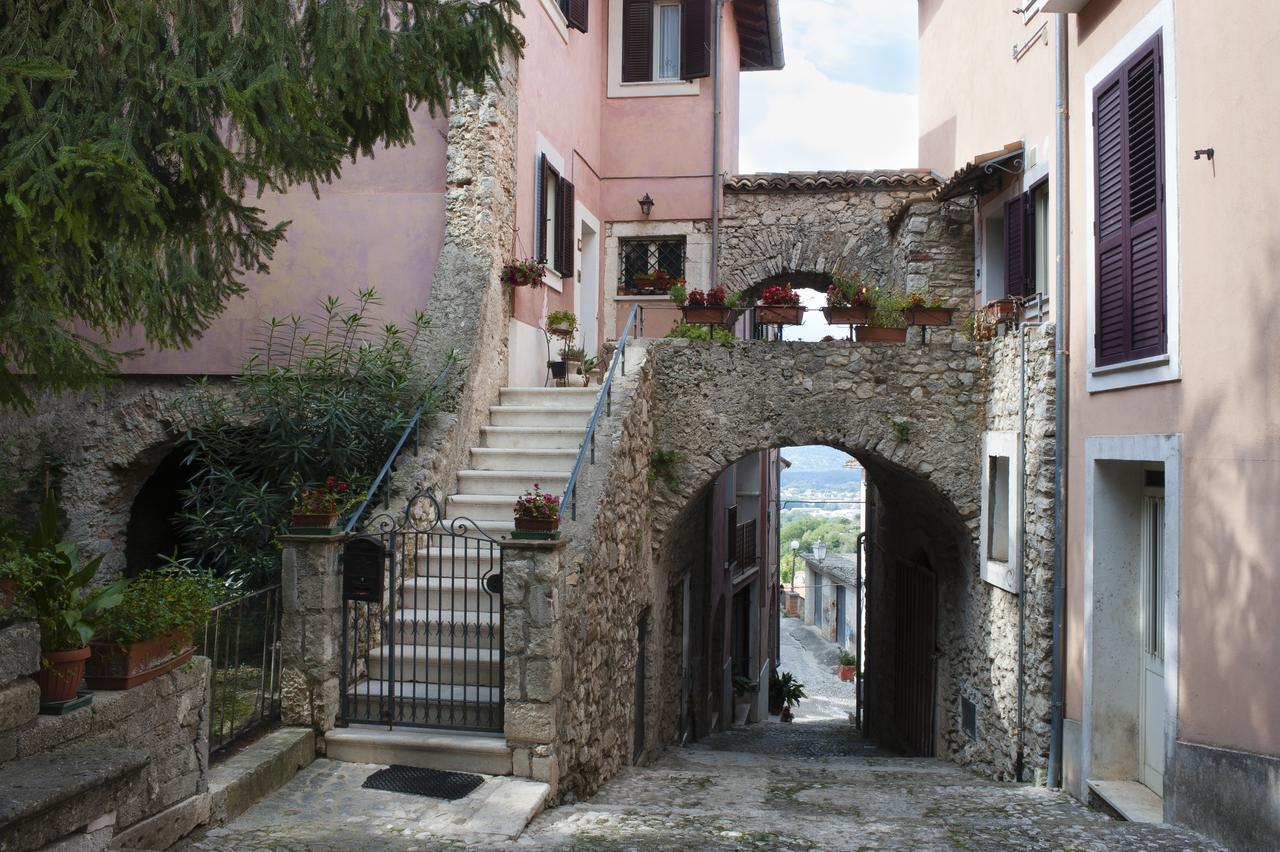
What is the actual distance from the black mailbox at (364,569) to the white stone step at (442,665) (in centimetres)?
42

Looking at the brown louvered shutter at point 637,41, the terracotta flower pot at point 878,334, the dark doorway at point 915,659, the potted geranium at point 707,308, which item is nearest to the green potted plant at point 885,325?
the terracotta flower pot at point 878,334

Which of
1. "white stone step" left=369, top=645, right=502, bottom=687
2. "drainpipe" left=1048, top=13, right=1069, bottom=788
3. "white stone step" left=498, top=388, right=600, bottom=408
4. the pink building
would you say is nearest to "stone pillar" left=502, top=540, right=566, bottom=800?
"white stone step" left=369, top=645, right=502, bottom=687

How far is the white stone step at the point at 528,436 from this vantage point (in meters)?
8.91

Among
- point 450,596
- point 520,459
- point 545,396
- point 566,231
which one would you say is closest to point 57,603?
point 450,596

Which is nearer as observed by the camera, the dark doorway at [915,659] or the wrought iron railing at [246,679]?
the wrought iron railing at [246,679]

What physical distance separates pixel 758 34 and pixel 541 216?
7.91 meters

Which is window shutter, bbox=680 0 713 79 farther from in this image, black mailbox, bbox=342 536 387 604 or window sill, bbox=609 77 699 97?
black mailbox, bbox=342 536 387 604

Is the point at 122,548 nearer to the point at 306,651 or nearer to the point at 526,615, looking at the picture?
the point at 306,651

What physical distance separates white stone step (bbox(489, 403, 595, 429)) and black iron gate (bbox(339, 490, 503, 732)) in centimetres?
210

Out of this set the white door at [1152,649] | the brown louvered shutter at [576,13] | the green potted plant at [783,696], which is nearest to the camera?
the white door at [1152,649]

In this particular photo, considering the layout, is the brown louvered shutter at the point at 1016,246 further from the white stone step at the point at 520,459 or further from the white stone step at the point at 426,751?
the white stone step at the point at 426,751

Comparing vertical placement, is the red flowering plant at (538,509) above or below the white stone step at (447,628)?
above

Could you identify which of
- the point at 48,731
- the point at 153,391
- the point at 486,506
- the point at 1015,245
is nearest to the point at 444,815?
the point at 48,731

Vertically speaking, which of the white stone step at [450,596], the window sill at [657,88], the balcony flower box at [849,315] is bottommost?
the white stone step at [450,596]
